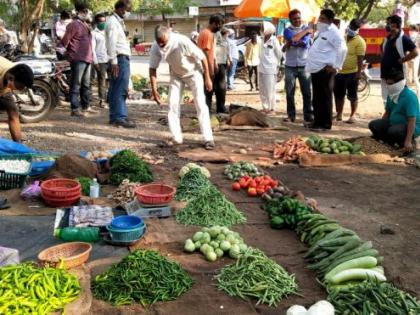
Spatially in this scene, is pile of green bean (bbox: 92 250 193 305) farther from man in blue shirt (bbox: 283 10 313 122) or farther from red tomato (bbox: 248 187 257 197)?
man in blue shirt (bbox: 283 10 313 122)

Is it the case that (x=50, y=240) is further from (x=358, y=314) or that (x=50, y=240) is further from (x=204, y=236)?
(x=358, y=314)

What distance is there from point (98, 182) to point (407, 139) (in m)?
4.58

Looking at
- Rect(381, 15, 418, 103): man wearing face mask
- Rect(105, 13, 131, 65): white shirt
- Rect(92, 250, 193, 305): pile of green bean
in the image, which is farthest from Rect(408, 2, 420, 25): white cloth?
Rect(92, 250, 193, 305): pile of green bean

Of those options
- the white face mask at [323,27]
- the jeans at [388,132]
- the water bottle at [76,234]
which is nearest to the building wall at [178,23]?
the white face mask at [323,27]

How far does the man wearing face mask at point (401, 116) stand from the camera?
23.8 feet

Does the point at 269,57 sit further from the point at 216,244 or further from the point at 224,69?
the point at 216,244

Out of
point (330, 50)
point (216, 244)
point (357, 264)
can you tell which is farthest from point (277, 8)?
point (357, 264)

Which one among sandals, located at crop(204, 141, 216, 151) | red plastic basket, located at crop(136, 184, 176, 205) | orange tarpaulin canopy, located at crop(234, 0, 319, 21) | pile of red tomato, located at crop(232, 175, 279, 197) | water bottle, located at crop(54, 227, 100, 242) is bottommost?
water bottle, located at crop(54, 227, 100, 242)

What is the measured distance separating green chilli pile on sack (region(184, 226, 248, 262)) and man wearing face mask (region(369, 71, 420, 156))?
13.8ft

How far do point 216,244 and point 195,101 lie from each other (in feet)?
12.8

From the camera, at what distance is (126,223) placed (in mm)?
4375

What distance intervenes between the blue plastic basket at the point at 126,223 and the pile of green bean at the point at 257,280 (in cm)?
96

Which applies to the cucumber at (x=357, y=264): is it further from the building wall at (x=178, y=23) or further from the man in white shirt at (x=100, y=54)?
the building wall at (x=178, y=23)

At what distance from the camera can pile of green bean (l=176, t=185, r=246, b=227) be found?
189 inches
